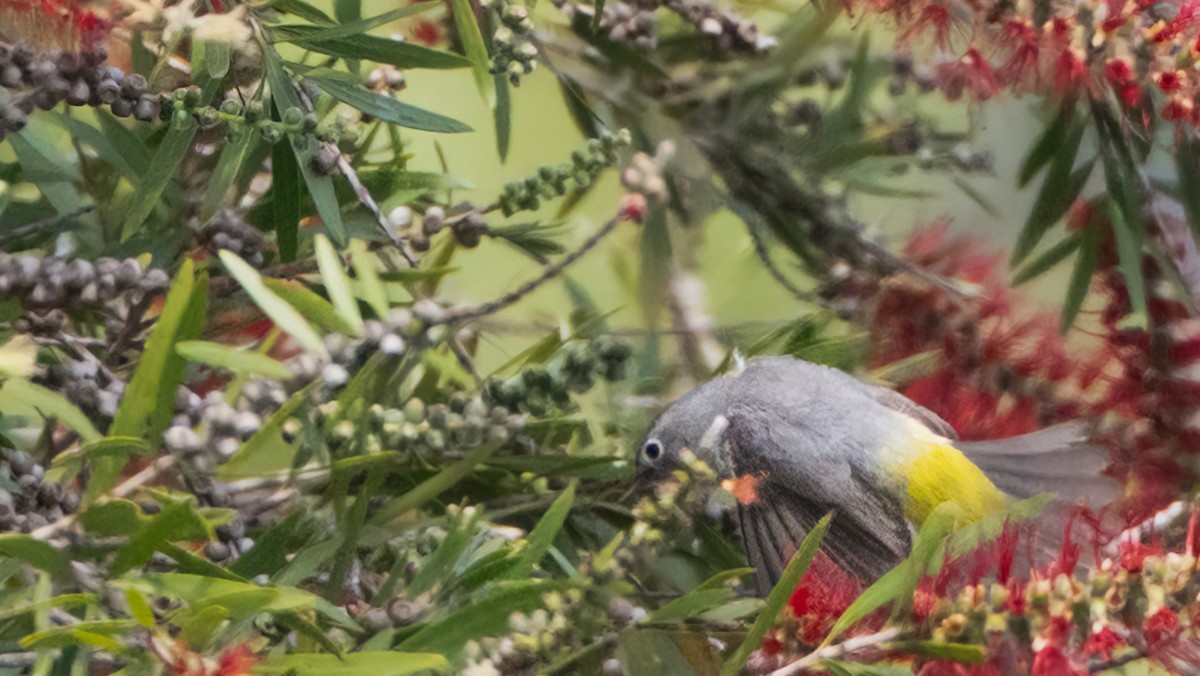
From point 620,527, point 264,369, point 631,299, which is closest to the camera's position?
point 264,369

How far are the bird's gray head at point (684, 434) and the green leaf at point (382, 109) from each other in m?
0.10

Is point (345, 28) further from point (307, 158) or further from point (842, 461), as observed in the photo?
point (842, 461)

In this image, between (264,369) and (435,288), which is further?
(435,288)

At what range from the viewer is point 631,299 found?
16.4 inches

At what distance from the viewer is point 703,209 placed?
1.43 feet

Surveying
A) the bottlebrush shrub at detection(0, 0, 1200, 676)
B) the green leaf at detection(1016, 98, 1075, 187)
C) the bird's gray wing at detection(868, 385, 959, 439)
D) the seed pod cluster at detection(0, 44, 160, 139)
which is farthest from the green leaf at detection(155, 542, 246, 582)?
the green leaf at detection(1016, 98, 1075, 187)

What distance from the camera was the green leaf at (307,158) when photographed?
10.6 inches

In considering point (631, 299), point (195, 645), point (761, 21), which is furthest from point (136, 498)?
point (761, 21)

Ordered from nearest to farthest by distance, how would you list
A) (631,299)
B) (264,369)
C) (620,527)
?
(264,369), (620,527), (631,299)

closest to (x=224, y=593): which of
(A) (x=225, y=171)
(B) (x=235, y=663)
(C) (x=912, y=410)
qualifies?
(B) (x=235, y=663)

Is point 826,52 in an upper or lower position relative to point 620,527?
upper

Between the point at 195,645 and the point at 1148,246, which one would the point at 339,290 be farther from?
the point at 1148,246

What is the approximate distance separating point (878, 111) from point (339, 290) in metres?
0.28

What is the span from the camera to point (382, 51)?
0.29 m
